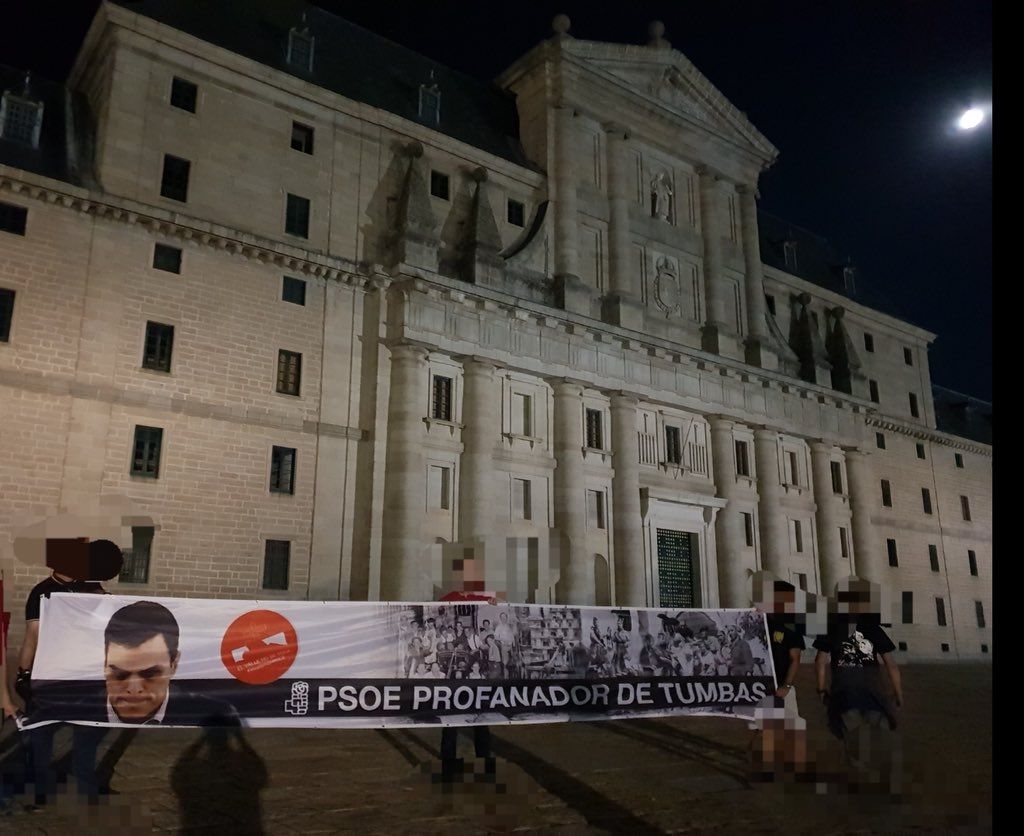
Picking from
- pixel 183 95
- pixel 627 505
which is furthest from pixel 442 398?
pixel 183 95

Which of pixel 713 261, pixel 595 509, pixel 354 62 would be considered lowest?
pixel 595 509

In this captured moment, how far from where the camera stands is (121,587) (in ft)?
66.4

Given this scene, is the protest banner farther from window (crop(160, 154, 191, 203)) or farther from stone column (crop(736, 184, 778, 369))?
stone column (crop(736, 184, 778, 369))

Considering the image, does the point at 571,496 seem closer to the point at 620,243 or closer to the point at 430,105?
the point at 620,243

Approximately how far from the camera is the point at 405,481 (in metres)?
24.8

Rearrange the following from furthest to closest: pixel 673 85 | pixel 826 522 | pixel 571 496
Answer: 1. pixel 826 522
2. pixel 673 85
3. pixel 571 496

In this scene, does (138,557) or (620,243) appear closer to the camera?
(138,557)

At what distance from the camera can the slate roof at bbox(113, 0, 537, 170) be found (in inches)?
1054

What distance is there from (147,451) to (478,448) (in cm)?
1018

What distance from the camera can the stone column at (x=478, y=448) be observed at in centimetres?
2612

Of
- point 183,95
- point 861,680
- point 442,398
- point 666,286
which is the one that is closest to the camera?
point 861,680

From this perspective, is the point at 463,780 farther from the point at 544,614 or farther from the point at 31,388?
the point at 31,388

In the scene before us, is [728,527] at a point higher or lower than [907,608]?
higher

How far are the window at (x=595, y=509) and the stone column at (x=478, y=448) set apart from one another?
178 inches
